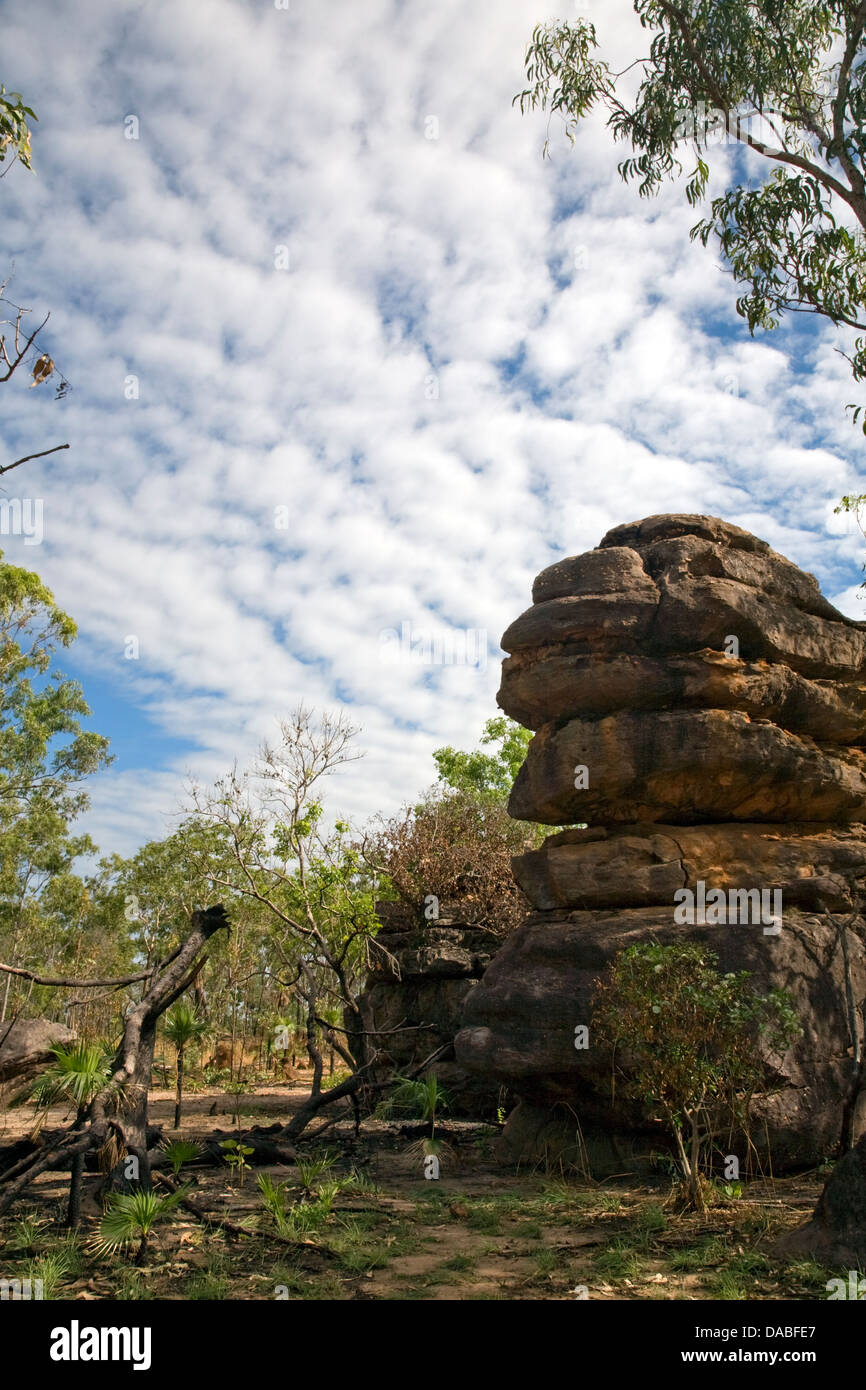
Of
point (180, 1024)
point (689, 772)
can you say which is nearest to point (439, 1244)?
point (180, 1024)

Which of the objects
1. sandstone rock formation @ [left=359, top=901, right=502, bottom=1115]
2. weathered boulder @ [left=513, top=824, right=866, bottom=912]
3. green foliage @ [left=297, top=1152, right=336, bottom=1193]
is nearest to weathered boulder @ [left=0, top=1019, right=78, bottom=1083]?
green foliage @ [left=297, top=1152, right=336, bottom=1193]

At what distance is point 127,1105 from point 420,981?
9898 mm

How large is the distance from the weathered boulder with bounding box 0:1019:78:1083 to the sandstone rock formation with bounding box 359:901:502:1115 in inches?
277

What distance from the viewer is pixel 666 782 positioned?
1108 centimetres

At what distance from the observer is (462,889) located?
18.4 metres

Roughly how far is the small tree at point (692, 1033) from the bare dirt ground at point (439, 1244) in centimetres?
81

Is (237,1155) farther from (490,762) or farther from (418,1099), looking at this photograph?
(490,762)

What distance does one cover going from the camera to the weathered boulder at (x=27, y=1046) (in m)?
8.65

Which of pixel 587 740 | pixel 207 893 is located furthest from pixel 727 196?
pixel 207 893

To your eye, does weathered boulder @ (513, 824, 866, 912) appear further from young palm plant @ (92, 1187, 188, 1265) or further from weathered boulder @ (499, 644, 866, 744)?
young palm plant @ (92, 1187, 188, 1265)

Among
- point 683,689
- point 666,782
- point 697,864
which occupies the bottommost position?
point 697,864

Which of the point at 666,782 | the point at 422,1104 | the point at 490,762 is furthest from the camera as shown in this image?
the point at 490,762

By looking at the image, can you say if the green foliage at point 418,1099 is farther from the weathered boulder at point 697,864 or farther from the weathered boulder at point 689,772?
the weathered boulder at point 689,772

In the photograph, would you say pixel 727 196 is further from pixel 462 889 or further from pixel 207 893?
pixel 207 893
